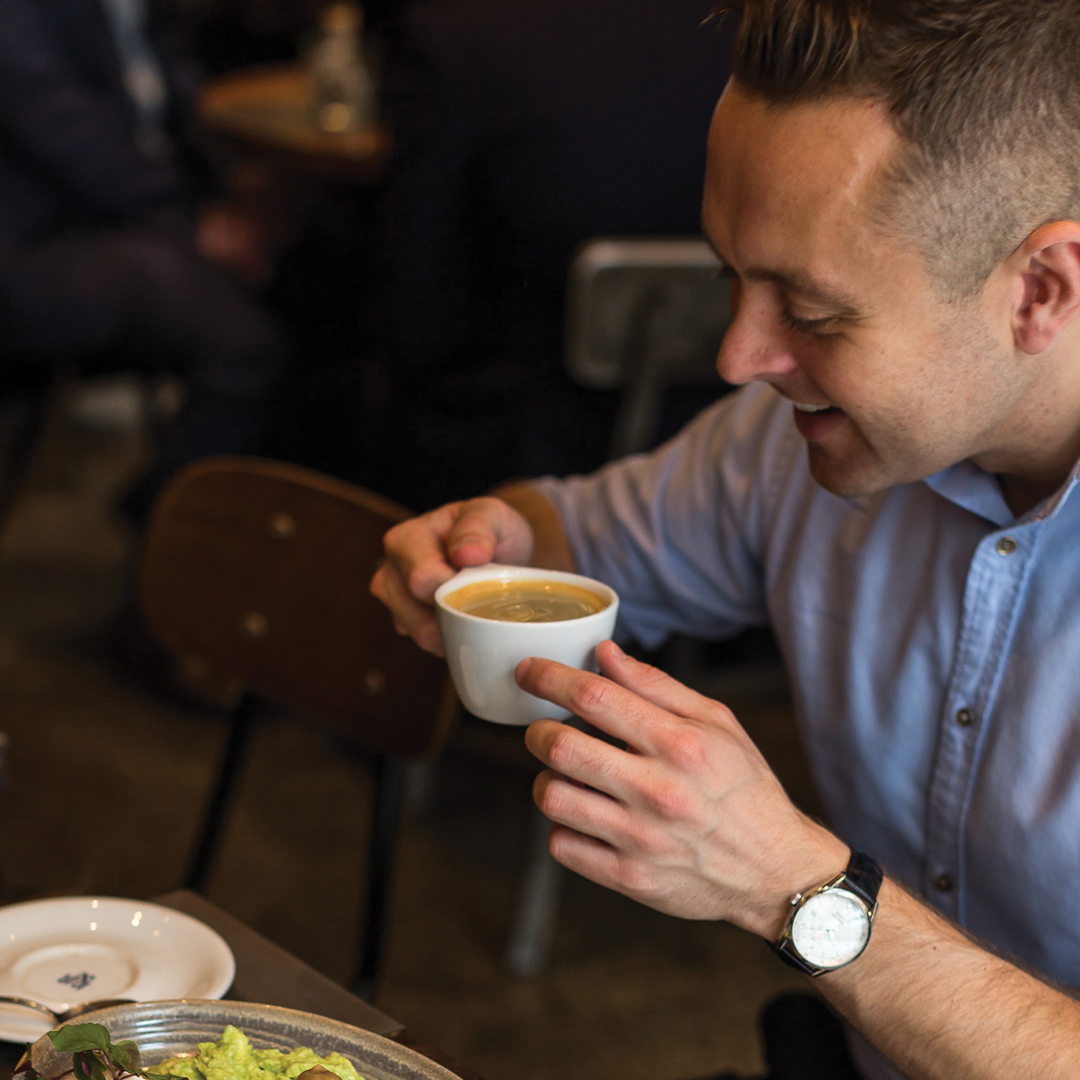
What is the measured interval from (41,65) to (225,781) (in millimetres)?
2021

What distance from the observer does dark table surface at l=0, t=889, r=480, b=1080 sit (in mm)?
667

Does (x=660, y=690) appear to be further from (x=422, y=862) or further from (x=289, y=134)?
(x=289, y=134)

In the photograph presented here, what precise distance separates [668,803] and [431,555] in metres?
0.34

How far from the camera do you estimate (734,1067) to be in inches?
69.4


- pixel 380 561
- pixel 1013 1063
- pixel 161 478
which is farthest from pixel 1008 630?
pixel 161 478

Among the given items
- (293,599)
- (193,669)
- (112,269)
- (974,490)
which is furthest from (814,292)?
(112,269)

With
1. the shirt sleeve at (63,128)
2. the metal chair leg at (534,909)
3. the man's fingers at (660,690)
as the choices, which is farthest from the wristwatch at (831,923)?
the shirt sleeve at (63,128)

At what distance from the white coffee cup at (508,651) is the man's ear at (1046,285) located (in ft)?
1.04

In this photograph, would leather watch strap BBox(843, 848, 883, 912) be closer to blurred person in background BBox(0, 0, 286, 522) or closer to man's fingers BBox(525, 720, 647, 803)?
man's fingers BBox(525, 720, 647, 803)

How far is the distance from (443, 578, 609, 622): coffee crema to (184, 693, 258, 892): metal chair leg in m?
0.56

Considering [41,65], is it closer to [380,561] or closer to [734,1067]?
[380,561]

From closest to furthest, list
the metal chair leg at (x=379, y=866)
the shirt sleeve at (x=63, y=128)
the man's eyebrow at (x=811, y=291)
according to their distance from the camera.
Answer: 1. the man's eyebrow at (x=811, y=291)
2. the metal chair leg at (x=379, y=866)
3. the shirt sleeve at (x=63, y=128)

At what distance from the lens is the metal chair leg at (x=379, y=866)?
4.16ft

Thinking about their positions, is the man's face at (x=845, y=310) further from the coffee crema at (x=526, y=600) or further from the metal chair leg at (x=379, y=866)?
the metal chair leg at (x=379, y=866)
